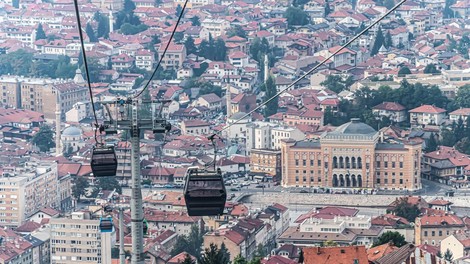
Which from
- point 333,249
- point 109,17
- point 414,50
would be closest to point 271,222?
point 333,249

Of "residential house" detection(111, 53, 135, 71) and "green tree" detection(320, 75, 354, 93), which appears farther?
"residential house" detection(111, 53, 135, 71)

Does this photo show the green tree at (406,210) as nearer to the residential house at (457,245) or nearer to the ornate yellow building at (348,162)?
the residential house at (457,245)

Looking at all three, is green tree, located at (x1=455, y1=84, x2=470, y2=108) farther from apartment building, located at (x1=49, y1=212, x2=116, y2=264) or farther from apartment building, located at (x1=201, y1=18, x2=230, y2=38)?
apartment building, located at (x1=49, y1=212, x2=116, y2=264)

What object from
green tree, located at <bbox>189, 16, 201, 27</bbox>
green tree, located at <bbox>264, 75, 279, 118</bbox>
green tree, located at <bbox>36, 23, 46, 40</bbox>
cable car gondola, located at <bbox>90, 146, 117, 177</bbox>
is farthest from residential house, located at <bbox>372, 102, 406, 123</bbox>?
cable car gondola, located at <bbox>90, 146, 117, 177</bbox>

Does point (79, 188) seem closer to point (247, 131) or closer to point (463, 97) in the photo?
point (247, 131)

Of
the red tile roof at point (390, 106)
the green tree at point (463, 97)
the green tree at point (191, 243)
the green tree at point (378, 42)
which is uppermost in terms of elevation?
the green tree at point (378, 42)

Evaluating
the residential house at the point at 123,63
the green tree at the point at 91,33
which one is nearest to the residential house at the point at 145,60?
the residential house at the point at 123,63

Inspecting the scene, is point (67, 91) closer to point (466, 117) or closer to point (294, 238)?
point (466, 117)
